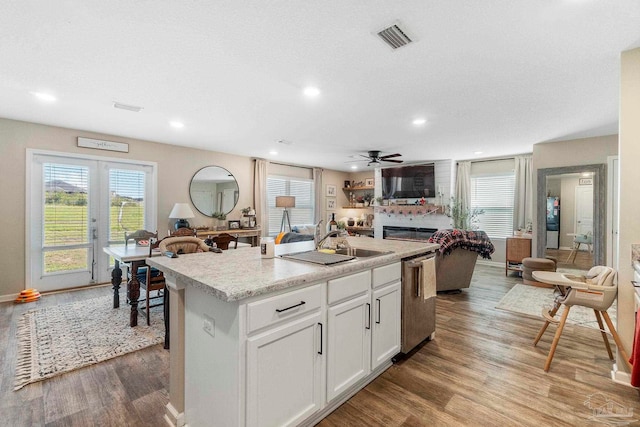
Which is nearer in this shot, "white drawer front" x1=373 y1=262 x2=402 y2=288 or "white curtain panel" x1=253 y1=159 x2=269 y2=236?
"white drawer front" x1=373 y1=262 x2=402 y2=288

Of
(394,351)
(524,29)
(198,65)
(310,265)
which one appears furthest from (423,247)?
(198,65)

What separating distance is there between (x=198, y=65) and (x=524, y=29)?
97.6 inches

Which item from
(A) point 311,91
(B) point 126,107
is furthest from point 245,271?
(B) point 126,107

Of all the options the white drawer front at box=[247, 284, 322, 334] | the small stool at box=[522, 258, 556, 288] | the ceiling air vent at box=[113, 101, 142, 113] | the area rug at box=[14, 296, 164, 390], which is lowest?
the area rug at box=[14, 296, 164, 390]

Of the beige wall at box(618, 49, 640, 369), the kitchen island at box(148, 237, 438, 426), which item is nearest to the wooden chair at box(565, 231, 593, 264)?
the beige wall at box(618, 49, 640, 369)

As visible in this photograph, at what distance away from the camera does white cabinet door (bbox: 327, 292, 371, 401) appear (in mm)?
1800

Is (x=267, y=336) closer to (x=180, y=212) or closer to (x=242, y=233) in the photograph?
(x=180, y=212)

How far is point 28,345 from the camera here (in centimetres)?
271

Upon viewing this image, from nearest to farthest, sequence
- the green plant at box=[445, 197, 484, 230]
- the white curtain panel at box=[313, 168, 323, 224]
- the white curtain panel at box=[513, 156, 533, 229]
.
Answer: the white curtain panel at box=[513, 156, 533, 229]
the green plant at box=[445, 197, 484, 230]
the white curtain panel at box=[313, 168, 323, 224]

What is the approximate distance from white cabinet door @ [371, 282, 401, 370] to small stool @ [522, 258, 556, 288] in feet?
12.8

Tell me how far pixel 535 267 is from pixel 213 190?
619 centimetres

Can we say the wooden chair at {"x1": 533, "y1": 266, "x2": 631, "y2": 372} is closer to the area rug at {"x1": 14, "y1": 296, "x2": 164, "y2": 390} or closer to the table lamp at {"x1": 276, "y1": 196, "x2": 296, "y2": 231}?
the area rug at {"x1": 14, "y1": 296, "x2": 164, "y2": 390}

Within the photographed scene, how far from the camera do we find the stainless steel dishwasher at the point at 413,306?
249cm

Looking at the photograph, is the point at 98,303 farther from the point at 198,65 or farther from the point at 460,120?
the point at 460,120
